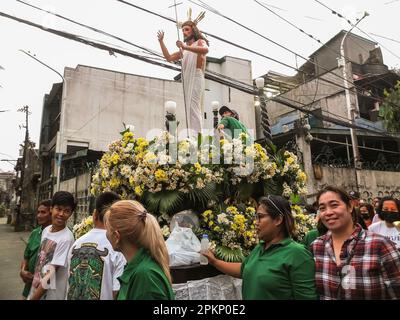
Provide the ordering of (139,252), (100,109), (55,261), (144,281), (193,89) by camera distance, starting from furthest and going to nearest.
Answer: (100,109), (193,89), (55,261), (139,252), (144,281)

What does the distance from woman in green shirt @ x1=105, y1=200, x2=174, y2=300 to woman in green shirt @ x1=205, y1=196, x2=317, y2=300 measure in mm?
727

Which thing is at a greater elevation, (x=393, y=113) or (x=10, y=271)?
(x=393, y=113)

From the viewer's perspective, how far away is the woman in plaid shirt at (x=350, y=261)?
5.95ft

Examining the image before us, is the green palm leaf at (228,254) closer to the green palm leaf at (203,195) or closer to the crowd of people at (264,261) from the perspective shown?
the crowd of people at (264,261)

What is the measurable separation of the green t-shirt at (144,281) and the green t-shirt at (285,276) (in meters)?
0.73

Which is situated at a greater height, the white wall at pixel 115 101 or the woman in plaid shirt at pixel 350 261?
the white wall at pixel 115 101

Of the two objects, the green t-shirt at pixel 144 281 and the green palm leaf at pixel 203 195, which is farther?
the green palm leaf at pixel 203 195

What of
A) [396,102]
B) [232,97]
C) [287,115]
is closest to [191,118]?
[396,102]

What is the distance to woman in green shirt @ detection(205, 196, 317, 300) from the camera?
201 cm

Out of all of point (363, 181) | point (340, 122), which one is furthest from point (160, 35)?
point (363, 181)

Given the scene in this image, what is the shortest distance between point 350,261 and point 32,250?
327 centimetres

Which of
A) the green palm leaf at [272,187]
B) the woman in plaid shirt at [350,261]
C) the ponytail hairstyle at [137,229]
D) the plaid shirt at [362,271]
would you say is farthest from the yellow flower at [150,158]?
the plaid shirt at [362,271]

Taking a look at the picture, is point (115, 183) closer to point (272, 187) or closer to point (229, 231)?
point (229, 231)

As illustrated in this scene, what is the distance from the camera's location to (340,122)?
35.2 feet
